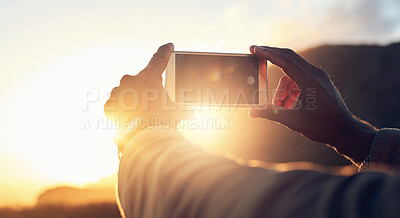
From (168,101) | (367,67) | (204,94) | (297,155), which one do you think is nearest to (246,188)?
(168,101)

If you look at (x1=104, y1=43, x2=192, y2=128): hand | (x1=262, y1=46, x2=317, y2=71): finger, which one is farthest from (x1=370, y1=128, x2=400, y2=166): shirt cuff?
(x1=104, y1=43, x2=192, y2=128): hand

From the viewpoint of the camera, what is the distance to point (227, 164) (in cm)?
70

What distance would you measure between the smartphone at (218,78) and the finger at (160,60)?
28.2 inches

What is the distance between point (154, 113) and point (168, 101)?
173 mm

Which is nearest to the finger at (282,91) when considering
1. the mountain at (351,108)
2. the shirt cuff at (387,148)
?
the shirt cuff at (387,148)

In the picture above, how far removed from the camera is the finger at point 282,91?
236 cm

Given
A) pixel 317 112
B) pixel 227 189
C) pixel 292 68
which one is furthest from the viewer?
pixel 292 68

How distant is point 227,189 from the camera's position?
2.08ft

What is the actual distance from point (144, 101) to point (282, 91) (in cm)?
123

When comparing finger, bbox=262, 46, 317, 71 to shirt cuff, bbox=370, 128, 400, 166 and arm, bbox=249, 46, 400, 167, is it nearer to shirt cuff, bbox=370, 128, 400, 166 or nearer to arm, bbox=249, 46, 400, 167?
arm, bbox=249, 46, 400, 167

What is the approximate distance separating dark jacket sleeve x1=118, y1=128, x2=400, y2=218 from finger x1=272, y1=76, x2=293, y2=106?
1.59m

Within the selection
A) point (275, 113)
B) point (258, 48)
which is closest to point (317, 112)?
point (275, 113)

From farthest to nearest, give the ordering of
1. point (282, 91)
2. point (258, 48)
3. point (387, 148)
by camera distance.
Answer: point (258, 48), point (282, 91), point (387, 148)

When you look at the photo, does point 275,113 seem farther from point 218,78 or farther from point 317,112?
point 218,78
